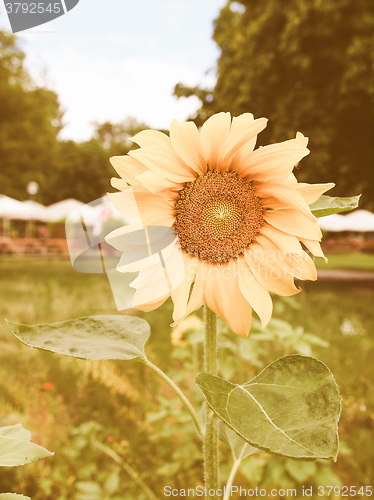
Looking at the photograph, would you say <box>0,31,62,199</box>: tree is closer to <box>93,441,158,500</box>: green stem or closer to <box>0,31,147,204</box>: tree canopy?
<box>0,31,147,204</box>: tree canopy

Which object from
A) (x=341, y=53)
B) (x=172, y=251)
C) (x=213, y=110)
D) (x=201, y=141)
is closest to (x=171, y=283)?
(x=172, y=251)

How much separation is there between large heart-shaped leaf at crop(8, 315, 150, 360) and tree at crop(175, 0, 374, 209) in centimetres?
34

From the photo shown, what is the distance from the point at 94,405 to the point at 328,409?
2.40 meters

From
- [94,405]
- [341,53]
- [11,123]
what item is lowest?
[94,405]

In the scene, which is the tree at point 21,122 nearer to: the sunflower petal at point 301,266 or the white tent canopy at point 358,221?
the white tent canopy at point 358,221

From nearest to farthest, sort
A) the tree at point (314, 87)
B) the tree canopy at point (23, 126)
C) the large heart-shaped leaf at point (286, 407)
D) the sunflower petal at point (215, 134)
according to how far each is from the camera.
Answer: the large heart-shaped leaf at point (286, 407), the sunflower petal at point (215, 134), the tree at point (314, 87), the tree canopy at point (23, 126)

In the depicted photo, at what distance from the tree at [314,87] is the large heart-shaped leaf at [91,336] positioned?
34 centimetres

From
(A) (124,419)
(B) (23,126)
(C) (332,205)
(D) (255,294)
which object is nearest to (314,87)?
(C) (332,205)

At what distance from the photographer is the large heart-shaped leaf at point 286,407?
1.41 ft

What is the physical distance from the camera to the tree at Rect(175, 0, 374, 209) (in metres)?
1.14

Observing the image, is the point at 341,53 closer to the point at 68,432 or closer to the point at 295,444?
the point at 68,432

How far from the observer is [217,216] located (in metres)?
0.61

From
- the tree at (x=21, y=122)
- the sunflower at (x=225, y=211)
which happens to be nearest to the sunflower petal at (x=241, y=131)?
the sunflower at (x=225, y=211)

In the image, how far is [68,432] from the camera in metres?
2.39
